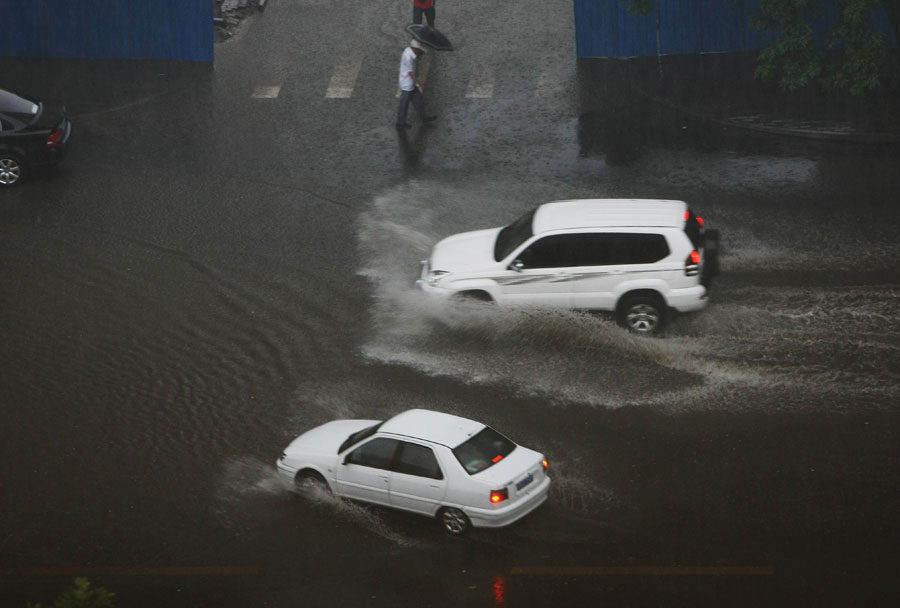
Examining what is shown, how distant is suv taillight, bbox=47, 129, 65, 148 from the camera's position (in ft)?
66.1

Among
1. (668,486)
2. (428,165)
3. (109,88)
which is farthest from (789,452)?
(109,88)

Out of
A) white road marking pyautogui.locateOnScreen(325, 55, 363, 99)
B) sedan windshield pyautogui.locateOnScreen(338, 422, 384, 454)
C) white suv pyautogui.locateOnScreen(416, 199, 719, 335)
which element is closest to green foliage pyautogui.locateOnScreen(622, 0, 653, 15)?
white road marking pyautogui.locateOnScreen(325, 55, 363, 99)

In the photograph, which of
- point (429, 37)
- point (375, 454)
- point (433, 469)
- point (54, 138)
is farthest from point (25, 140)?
point (433, 469)

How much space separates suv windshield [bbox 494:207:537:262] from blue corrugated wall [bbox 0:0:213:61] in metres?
12.1

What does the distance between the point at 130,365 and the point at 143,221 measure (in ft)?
16.1

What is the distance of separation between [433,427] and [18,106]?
1292 centimetres

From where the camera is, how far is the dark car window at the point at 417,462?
11.6m

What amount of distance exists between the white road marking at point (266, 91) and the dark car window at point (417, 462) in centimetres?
1422

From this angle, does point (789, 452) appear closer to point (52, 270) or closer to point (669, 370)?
point (669, 370)

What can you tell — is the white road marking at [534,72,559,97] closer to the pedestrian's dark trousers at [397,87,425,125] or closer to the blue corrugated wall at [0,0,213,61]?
the pedestrian's dark trousers at [397,87,425,125]

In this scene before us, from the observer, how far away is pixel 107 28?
83.8 feet

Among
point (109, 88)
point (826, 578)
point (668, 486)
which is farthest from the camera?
point (109, 88)

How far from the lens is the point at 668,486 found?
12.1 meters

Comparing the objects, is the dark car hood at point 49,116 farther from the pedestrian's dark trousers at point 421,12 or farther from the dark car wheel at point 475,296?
the dark car wheel at point 475,296
